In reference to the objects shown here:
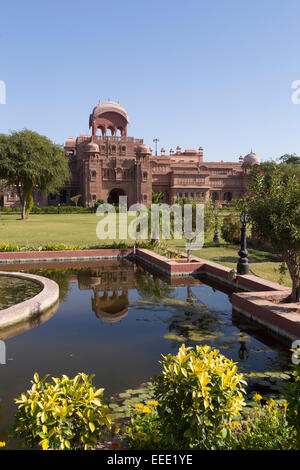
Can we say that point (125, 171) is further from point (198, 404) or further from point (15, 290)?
point (198, 404)

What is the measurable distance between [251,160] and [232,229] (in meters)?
51.4

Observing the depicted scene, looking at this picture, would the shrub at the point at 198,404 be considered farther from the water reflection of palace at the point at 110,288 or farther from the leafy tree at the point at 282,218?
the water reflection of palace at the point at 110,288

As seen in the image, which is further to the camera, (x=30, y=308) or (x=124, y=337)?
(x=30, y=308)

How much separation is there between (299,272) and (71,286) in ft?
20.3

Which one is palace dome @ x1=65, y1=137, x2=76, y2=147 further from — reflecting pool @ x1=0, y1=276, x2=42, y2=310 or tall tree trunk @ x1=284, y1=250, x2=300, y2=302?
tall tree trunk @ x1=284, y1=250, x2=300, y2=302

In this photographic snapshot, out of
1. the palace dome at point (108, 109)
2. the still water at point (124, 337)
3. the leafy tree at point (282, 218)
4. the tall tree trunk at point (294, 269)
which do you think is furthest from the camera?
the palace dome at point (108, 109)

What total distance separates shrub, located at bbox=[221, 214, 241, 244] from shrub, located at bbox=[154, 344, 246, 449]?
50.0ft

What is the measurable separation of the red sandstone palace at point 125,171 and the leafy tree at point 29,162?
18.1 metres

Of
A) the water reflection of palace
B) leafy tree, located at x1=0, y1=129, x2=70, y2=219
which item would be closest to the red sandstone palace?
leafy tree, located at x1=0, y1=129, x2=70, y2=219

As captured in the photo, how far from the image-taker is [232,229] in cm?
1766

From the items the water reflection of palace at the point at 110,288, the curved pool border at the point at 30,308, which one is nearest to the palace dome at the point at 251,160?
the water reflection of palace at the point at 110,288


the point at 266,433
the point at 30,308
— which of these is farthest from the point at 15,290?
the point at 266,433

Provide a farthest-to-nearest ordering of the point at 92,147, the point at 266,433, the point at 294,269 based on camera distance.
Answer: the point at 92,147
the point at 294,269
the point at 266,433

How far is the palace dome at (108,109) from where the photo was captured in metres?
59.8
